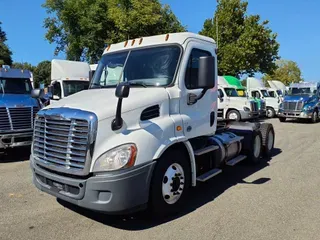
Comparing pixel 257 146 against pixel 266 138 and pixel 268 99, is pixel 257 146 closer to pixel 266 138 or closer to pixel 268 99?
pixel 266 138

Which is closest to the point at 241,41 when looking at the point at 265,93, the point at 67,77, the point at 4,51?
the point at 265,93

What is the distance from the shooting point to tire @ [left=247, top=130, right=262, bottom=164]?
7523 millimetres

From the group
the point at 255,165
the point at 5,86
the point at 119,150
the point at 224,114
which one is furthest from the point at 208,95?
the point at 224,114

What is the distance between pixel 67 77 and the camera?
1503cm

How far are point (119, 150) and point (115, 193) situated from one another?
516 mm

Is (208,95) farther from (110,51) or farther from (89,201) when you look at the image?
(89,201)

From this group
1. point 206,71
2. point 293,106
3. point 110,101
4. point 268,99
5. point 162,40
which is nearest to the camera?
point 110,101

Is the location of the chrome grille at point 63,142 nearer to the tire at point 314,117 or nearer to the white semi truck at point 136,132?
the white semi truck at point 136,132

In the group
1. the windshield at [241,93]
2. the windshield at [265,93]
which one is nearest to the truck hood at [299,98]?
the windshield at [241,93]

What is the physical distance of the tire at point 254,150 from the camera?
7.52 metres

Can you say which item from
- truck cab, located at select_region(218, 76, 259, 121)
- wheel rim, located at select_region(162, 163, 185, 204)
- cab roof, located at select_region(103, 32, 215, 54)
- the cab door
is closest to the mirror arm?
the cab door

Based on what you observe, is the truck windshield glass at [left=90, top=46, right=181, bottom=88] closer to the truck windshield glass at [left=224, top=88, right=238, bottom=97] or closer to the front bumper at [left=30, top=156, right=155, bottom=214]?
the front bumper at [left=30, top=156, right=155, bottom=214]

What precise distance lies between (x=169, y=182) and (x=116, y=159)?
101 centimetres

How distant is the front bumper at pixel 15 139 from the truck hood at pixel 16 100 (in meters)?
0.79
